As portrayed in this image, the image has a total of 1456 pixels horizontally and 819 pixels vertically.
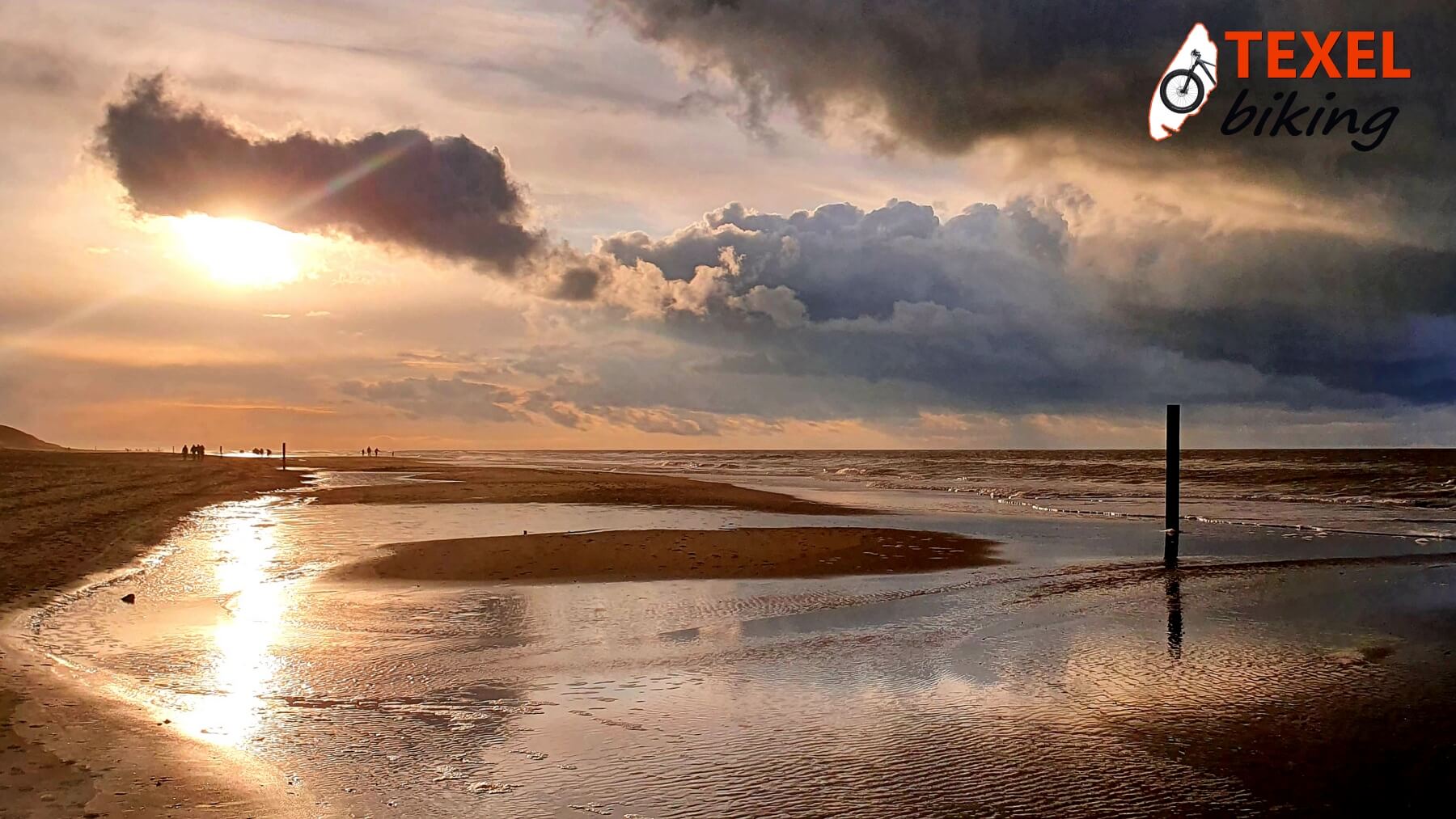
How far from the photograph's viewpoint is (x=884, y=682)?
11469mm

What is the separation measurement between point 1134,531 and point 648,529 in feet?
53.3

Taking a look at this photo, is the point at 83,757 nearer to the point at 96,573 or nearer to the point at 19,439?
the point at 96,573

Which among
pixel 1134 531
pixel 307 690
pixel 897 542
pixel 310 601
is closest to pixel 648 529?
pixel 897 542

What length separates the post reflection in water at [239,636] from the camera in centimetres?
963

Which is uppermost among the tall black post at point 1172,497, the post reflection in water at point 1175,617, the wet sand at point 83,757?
the tall black post at point 1172,497

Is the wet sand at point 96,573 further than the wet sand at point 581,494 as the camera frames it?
No

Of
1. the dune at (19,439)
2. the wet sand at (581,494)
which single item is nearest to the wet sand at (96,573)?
the wet sand at (581,494)

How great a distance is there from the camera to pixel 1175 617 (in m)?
16.3

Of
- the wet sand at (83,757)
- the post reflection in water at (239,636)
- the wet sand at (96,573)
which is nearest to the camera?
the wet sand at (83,757)

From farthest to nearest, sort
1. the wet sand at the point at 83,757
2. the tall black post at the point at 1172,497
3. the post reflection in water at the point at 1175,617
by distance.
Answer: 1. the tall black post at the point at 1172,497
2. the post reflection in water at the point at 1175,617
3. the wet sand at the point at 83,757

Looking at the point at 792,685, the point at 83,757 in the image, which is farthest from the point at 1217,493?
the point at 83,757

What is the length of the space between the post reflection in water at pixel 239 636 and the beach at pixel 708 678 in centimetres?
7

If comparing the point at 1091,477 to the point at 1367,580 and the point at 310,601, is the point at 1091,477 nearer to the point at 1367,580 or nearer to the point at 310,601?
the point at 1367,580

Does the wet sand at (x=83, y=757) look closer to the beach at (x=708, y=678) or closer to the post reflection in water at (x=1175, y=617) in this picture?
the beach at (x=708, y=678)
